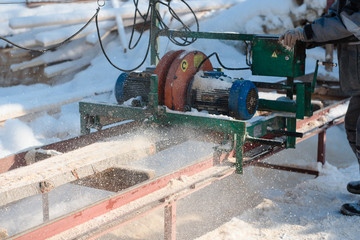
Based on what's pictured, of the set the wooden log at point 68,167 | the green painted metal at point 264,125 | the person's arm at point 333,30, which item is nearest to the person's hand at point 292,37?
the person's arm at point 333,30

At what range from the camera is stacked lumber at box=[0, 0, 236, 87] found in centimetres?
779

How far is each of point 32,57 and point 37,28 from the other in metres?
0.46

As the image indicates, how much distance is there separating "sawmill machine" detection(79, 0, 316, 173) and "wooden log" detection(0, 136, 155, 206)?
0.43 m

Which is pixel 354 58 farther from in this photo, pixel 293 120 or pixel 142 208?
pixel 142 208

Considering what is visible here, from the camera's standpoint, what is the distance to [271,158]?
248 inches

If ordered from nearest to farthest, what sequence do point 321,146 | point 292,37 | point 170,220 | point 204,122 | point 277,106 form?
point 170,220 < point 204,122 < point 292,37 < point 277,106 < point 321,146

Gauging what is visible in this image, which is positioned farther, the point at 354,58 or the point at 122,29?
the point at 122,29

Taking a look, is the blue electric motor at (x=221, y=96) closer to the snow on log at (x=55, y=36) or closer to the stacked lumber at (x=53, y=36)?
the snow on log at (x=55, y=36)

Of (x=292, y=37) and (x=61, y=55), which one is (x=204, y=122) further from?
(x=61, y=55)

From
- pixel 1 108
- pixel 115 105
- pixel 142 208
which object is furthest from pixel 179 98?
pixel 1 108

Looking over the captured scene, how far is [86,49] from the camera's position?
8766 millimetres

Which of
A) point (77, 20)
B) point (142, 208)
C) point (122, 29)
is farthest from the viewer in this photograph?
point (122, 29)

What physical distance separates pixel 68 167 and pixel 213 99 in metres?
1.43

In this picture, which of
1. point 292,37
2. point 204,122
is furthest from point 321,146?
point 204,122
